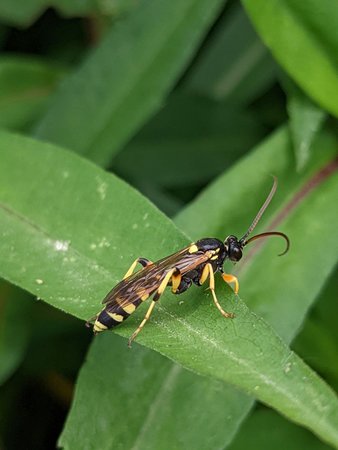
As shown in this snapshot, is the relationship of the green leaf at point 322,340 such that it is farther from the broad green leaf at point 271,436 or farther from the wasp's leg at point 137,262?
the wasp's leg at point 137,262

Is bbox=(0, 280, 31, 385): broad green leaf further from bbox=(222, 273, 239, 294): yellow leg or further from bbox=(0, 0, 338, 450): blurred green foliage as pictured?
bbox=(222, 273, 239, 294): yellow leg

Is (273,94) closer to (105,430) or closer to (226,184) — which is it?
(226,184)

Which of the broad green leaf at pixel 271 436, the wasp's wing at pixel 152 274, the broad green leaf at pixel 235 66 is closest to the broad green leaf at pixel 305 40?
the wasp's wing at pixel 152 274

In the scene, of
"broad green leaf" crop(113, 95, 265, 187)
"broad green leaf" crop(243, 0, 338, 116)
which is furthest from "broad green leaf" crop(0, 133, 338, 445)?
"broad green leaf" crop(113, 95, 265, 187)

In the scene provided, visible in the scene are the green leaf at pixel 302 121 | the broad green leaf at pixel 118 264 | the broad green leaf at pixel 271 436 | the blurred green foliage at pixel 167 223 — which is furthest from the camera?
the broad green leaf at pixel 271 436

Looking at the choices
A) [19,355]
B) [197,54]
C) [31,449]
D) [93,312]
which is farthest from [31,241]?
[197,54]
